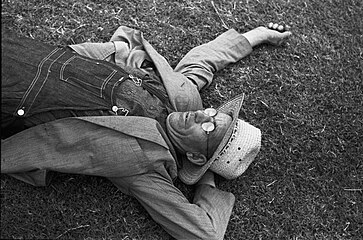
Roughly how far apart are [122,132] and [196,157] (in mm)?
377

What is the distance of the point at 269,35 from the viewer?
2.77 m

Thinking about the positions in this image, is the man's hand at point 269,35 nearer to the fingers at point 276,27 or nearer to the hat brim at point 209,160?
the fingers at point 276,27

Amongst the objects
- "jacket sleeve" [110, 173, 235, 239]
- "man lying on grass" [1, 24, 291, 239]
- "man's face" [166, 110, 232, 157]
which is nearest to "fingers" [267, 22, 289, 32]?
"man lying on grass" [1, 24, 291, 239]

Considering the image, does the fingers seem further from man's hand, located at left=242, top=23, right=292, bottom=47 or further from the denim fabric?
the denim fabric

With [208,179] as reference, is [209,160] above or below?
above

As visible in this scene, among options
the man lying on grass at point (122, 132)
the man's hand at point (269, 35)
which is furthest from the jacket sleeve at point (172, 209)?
the man's hand at point (269, 35)

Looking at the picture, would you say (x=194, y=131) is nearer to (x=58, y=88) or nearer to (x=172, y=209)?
(x=172, y=209)

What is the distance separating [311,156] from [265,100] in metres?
0.39

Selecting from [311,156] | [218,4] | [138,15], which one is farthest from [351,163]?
[138,15]

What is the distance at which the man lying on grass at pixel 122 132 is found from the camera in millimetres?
2135

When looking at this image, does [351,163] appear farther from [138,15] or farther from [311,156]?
[138,15]

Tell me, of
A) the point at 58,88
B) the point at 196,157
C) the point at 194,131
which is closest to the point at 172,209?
the point at 196,157

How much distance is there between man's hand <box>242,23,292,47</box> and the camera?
276cm

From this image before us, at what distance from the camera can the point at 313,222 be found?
8.16 feet
